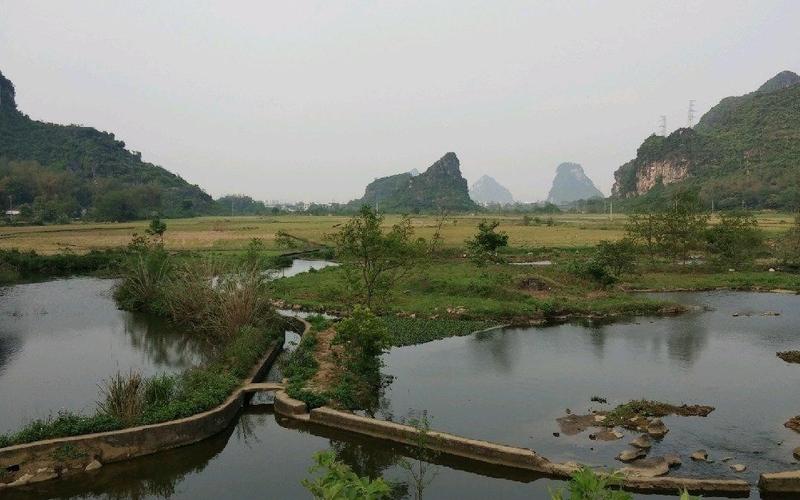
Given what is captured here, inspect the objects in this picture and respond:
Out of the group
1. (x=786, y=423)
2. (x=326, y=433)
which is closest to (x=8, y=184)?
(x=326, y=433)

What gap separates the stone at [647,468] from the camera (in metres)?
10.2

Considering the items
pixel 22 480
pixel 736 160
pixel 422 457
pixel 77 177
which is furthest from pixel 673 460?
pixel 77 177

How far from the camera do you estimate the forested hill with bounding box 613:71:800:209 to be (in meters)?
90.4

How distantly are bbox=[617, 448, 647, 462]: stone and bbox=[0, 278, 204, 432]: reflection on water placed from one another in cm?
1184

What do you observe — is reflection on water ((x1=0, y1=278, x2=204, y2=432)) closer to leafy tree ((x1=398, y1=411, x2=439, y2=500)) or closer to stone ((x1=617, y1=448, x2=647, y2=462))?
leafy tree ((x1=398, y1=411, x2=439, y2=500))

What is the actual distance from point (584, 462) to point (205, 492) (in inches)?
270

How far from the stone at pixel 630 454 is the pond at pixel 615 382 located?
181mm

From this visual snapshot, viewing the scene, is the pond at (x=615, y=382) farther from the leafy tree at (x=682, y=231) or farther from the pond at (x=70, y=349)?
the leafy tree at (x=682, y=231)

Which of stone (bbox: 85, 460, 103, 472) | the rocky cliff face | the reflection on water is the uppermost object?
the rocky cliff face

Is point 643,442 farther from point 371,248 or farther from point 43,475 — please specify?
point 371,248

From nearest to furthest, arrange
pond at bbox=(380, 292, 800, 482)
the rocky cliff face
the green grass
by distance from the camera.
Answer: pond at bbox=(380, 292, 800, 482) → the green grass → the rocky cliff face

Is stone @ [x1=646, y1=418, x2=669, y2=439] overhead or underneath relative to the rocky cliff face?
underneath

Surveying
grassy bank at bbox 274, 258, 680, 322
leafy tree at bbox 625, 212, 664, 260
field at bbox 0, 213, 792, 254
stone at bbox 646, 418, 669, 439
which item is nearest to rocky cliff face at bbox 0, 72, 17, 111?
field at bbox 0, 213, 792, 254

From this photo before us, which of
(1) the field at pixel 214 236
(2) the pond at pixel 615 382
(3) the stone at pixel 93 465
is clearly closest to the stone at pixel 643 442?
(2) the pond at pixel 615 382
